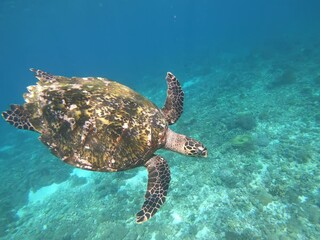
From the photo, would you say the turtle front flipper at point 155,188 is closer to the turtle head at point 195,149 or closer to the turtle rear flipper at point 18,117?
the turtle head at point 195,149

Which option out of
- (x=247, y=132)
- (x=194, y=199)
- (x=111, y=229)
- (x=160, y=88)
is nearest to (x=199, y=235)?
(x=194, y=199)

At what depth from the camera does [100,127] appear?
4621 millimetres

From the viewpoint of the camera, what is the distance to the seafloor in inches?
323

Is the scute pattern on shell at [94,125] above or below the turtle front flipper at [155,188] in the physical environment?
above

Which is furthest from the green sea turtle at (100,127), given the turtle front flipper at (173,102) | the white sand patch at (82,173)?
the white sand patch at (82,173)

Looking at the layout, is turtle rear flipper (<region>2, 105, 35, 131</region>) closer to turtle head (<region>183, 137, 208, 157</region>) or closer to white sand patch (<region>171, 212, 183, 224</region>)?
turtle head (<region>183, 137, 208, 157</region>)

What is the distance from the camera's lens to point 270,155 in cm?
1027

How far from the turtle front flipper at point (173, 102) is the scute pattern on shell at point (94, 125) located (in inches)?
33.9

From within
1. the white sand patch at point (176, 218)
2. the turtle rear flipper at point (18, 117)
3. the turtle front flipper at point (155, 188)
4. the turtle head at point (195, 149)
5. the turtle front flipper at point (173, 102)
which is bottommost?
the white sand patch at point (176, 218)

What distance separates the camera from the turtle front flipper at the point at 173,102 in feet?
19.4

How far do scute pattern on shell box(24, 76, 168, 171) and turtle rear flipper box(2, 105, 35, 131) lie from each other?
45cm

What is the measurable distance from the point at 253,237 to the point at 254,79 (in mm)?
13393

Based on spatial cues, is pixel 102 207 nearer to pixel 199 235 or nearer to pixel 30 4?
pixel 199 235

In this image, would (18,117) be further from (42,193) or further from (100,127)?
(42,193)
